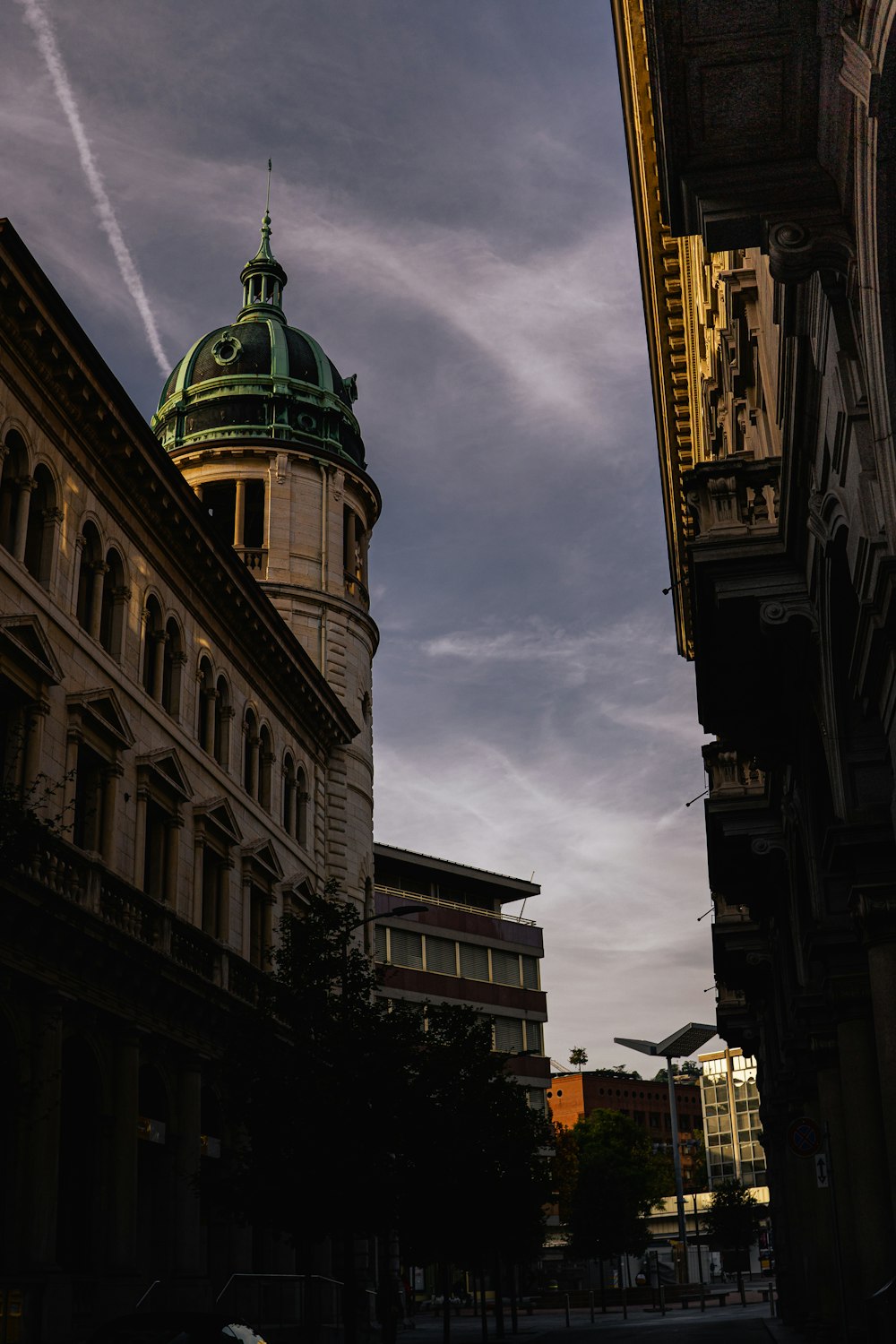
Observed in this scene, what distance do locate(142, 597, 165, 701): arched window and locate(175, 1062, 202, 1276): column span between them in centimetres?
827

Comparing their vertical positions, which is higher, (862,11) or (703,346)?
(703,346)

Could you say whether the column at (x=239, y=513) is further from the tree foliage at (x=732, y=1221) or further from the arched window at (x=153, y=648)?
the tree foliage at (x=732, y=1221)

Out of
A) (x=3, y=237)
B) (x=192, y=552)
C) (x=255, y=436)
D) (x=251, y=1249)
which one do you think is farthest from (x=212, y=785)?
(x=255, y=436)

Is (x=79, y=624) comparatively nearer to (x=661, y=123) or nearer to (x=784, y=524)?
(x=784, y=524)

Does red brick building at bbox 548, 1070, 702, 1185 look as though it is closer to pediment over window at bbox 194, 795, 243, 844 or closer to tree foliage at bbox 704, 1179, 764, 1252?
tree foliage at bbox 704, 1179, 764, 1252

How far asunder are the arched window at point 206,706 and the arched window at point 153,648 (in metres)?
2.91

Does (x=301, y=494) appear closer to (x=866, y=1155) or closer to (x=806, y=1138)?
(x=806, y=1138)

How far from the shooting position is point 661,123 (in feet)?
35.9

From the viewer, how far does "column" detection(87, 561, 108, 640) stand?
29172 mm

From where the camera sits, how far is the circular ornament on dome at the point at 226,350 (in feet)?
185

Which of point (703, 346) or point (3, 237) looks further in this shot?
point (703, 346)

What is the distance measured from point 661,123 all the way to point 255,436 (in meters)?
43.5

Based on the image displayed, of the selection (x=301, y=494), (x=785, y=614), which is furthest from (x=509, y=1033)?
(x=785, y=614)

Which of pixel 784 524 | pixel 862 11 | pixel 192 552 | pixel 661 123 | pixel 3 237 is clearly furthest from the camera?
pixel 192 552
